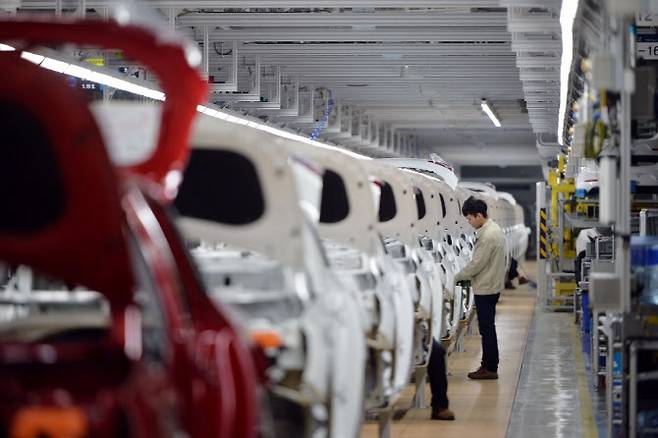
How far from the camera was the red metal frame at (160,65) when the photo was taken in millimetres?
5207

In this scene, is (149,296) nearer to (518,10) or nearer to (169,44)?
(169,44)

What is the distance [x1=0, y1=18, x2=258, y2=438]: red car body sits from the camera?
13.7ft

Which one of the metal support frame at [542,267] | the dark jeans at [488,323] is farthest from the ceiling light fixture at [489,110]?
the dark jeans at [488,323]

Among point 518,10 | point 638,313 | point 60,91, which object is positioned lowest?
point 638,313

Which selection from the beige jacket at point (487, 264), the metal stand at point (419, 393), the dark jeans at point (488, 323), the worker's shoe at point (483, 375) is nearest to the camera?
the metal stand at point (419, 393)

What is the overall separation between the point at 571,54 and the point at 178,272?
340 inches

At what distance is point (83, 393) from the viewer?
13.4ft

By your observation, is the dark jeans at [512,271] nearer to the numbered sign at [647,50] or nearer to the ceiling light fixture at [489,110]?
the ceiling light fixture at [489,110]

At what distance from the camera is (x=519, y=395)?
1238cm

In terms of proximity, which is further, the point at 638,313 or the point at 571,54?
the point at 571,54

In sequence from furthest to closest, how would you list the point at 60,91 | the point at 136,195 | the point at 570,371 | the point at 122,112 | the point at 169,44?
the point at 570,371
the point at 122,112
the point at 169,44
the point at 136,195
the point at 60,91

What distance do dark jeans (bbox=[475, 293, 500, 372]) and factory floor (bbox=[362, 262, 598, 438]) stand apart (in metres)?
0.24

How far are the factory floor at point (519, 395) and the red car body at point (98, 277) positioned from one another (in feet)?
17.1

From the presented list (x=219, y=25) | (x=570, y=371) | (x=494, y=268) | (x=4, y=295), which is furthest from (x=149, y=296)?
(x=219, y=25)
